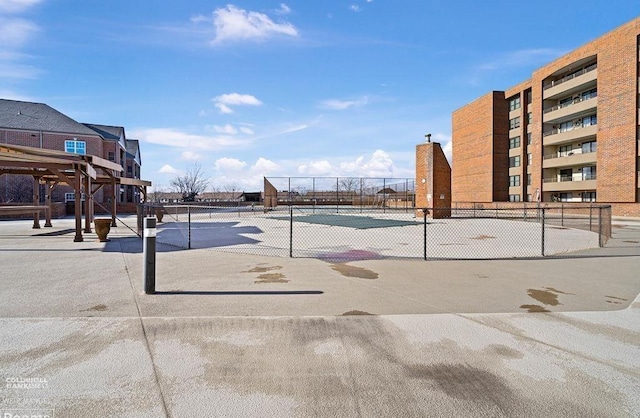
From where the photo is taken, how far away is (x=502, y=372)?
3.40 m

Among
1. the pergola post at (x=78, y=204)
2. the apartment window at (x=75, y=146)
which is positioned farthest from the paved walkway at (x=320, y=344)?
the apartment window at (x=75, y=146)

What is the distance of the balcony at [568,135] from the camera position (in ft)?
123

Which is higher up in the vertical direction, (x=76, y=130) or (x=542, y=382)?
(x=76, y=130)

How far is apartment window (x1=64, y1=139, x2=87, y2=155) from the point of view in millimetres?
46750

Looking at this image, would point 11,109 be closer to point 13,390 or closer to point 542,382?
point 13,390

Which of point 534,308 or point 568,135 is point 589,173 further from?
point 534,308

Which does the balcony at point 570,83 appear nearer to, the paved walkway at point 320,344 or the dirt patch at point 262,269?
the paved walkway at point 320,344

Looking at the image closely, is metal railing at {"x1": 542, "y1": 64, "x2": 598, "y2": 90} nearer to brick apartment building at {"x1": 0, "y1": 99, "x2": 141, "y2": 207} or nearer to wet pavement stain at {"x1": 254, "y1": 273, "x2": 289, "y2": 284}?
wet pavement stain at {"x1": 254, "y1": 273, "x2": 289, "y2": 284}

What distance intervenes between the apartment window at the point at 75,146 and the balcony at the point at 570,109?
197 ft

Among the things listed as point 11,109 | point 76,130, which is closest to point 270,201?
point 76,130

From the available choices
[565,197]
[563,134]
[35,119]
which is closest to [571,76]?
→ [563,134]

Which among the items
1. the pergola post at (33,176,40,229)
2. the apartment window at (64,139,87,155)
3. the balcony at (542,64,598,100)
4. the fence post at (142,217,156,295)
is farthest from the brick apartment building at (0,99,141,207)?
the balcony at (542,64,598,100)

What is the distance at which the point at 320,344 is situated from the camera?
13.1 ft

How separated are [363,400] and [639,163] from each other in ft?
135
